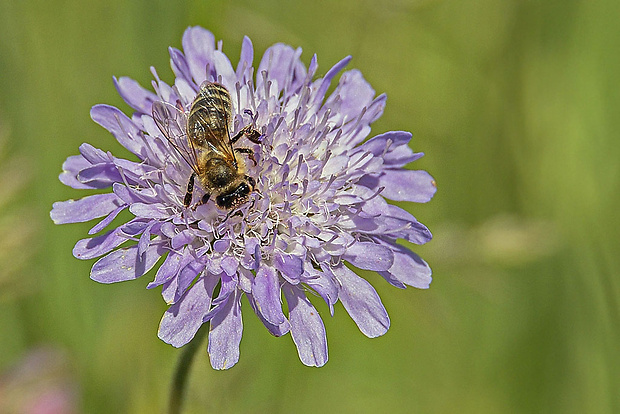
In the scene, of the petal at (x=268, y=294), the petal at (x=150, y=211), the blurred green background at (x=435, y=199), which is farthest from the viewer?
the blurred green background at (x=435, y=199)

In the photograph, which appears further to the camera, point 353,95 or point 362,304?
point 353,95

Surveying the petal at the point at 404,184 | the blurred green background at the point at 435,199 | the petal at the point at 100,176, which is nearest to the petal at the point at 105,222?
the petal at the point at 100,176

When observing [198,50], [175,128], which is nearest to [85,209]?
[175,128]

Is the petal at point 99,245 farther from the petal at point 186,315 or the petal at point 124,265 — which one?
the petal at point 186,315

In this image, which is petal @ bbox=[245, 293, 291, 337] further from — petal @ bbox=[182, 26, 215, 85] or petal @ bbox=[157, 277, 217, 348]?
petal @ bbox=[182, 26, 215, 85]

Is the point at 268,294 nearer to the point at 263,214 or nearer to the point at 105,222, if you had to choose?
the point at 263,214

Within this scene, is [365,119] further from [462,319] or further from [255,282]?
[462,319]

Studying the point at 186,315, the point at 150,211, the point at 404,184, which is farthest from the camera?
the point at 404,184

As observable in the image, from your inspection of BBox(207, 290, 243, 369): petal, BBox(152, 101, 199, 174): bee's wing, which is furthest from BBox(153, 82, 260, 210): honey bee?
BBox(207, 290, 243, 369): petal
